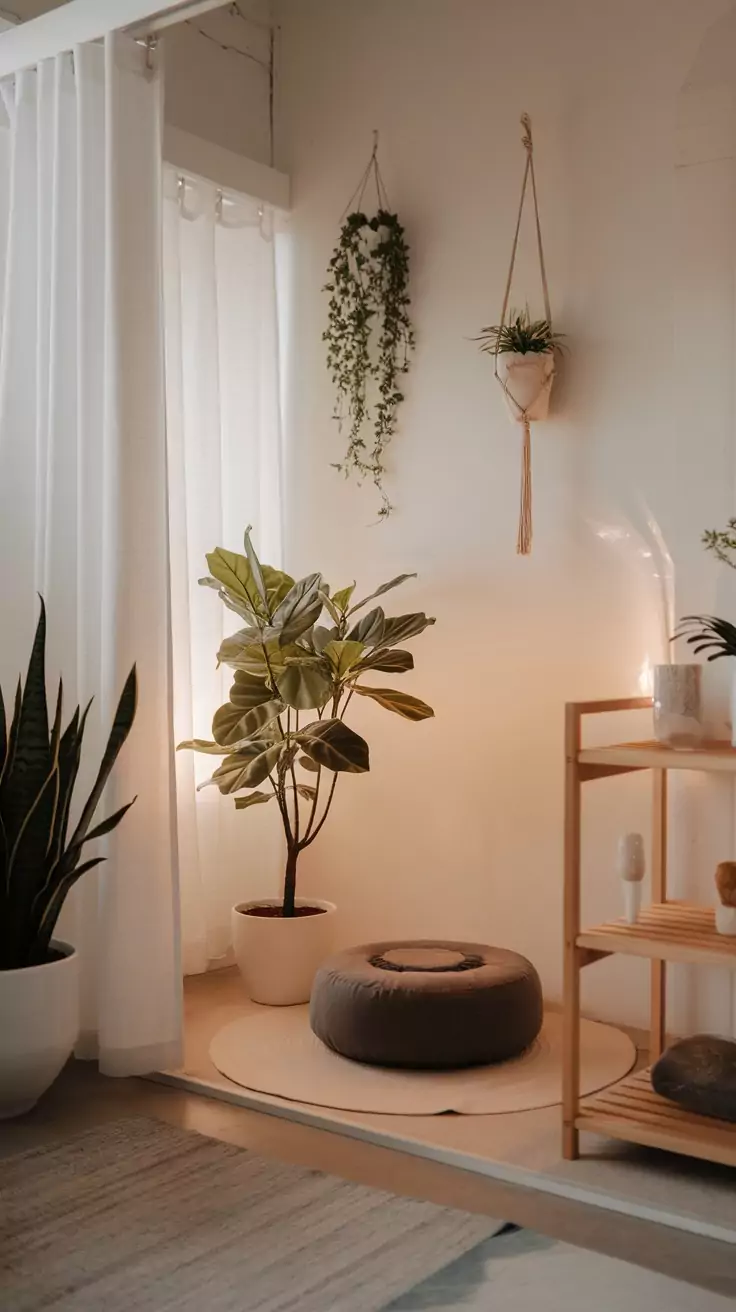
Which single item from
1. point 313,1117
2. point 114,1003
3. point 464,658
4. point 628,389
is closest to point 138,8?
point 628,389

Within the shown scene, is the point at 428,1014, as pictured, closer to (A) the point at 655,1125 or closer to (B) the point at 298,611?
(A) the point at 655,1125

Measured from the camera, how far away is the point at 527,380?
11.0 feet

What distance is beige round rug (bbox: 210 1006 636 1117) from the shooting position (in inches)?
108

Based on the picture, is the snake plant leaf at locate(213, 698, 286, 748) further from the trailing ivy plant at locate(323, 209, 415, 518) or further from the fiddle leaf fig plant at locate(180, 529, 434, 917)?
the trailing ivy plant at locate(323, 209, 415, 518)

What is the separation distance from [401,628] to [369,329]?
97cm

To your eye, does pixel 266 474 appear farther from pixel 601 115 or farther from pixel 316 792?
pixel 601 115

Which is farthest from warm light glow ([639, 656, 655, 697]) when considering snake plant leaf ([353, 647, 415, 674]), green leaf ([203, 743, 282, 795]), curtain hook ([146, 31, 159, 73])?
curtain hook ([146, 31, 159, 73])

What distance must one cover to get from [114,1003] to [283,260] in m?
2.37

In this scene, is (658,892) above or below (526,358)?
below

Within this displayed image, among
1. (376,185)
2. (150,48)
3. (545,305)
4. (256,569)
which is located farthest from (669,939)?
(376,185)

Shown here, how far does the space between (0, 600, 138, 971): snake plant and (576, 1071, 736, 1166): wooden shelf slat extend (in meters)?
1.17

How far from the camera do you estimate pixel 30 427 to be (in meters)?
3.17

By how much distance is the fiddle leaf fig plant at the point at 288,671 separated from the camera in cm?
326

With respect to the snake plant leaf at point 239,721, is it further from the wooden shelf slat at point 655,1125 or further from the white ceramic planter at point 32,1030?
the wooden shelf slat at point 655,1125
